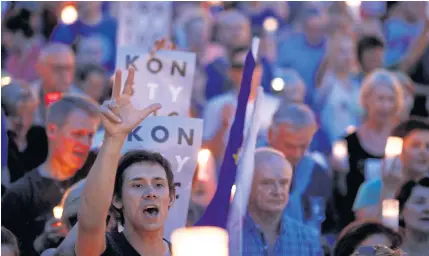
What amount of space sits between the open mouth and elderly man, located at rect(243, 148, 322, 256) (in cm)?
131

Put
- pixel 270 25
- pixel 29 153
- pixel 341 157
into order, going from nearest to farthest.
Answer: pixel 29 153 < pixel 341 157 < pixel 270 25

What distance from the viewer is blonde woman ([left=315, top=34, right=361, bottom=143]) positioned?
12.3 metres

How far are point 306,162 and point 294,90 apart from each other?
7.47 ft

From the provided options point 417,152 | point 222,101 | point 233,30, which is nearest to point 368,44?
point 233,30

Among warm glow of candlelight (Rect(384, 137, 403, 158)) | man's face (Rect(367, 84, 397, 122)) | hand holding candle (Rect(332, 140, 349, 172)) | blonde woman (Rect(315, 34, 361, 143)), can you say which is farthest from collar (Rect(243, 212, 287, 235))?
blonde woman (Rect(315, 34, 361, 143))

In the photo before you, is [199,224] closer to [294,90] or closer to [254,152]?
[254,152]

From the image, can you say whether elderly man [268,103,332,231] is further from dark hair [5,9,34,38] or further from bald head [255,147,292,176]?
dark hair [5,9,34,38]

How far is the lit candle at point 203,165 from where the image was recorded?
8.77 meters

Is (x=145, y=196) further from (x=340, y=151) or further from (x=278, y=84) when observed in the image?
(x=278, y=84)

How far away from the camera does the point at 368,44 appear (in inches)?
526

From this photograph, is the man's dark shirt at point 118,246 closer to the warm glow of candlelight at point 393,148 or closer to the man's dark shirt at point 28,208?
the man's dark shirt at point 28,208

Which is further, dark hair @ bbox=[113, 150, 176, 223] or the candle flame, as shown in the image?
the candle flame

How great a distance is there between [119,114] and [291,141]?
11.1 feet

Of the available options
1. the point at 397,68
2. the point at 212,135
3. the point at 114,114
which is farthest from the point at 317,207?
the point at 397,68
